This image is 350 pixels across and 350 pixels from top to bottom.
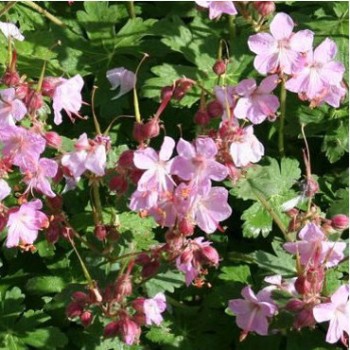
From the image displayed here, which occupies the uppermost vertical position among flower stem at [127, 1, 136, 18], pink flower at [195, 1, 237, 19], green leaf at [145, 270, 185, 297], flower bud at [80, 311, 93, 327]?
pink flower at [195, 1, 237, 19]

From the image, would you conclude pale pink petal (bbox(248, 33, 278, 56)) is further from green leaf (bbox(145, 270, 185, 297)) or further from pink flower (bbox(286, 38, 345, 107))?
green leaf (bbox(145, 270, 185, 297))

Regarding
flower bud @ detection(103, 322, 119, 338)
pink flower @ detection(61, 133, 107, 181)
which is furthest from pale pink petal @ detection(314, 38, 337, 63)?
flower bud @ detection(103, 322, 119, 338)

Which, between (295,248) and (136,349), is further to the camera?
(136,349)

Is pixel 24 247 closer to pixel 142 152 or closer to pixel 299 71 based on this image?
pixel 142 152

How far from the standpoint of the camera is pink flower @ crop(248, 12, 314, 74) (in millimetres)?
2035

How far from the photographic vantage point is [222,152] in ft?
6.16

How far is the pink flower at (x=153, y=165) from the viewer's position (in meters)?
1.80

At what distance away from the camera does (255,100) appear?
197 centimetres

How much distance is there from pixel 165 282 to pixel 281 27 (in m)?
0.74

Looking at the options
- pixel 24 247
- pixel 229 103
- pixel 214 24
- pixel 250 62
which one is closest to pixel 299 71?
pixel 229 103

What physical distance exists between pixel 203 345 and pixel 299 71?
0.81 metres

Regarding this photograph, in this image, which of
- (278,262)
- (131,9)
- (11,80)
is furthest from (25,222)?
(131,9)

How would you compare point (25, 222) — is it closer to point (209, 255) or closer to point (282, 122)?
point (209, 255)

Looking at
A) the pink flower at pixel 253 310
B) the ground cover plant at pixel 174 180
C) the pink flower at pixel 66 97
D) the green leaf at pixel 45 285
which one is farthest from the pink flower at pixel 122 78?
the pink flower at pixel 253 310
